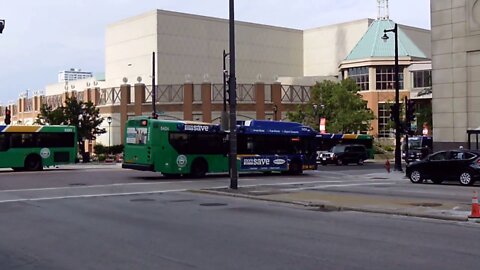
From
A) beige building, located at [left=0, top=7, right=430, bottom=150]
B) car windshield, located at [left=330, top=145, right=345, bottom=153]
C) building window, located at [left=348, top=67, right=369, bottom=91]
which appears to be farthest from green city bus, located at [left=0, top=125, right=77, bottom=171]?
building window, located at [left=348, top=67, right=369, bottom=91]

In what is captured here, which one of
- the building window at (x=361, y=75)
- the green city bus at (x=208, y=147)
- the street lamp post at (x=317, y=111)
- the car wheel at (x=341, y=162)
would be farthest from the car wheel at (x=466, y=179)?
the building window at (x=361, y=75)

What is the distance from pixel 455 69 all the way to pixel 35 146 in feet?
84.2

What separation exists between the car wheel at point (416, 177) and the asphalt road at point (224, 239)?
12.8 m

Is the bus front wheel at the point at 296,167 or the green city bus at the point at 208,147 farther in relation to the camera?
the bus front wheel at the point at 296,167

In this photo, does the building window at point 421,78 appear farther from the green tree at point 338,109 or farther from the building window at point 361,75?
the green tree at point 338,109

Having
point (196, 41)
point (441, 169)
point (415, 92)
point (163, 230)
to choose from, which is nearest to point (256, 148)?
point (441, 169)

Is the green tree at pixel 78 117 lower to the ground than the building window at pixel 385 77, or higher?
lower

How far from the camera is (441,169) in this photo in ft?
90.7

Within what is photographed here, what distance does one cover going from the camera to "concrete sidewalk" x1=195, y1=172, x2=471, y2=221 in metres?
15.9

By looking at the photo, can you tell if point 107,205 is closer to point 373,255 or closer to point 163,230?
point 163,230

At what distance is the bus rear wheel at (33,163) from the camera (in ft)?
127

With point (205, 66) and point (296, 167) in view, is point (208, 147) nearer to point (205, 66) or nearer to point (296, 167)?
point (296, 167)

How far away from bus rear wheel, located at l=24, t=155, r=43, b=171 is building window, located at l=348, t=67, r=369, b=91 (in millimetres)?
55396

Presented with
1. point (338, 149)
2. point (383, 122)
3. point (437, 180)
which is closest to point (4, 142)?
point (437, 180)
